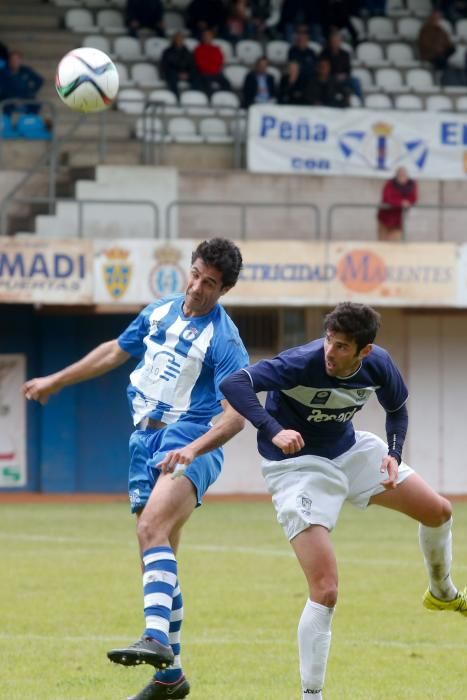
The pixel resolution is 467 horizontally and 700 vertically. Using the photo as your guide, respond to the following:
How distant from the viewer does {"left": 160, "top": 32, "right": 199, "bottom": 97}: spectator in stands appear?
2450 cm

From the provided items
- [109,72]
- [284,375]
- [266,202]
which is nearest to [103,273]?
[266,202]

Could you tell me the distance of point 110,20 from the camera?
85.6ft

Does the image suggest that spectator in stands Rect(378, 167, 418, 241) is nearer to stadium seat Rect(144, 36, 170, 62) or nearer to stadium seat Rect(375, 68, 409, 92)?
stadium seat Rect(375, 68, 409, 92)

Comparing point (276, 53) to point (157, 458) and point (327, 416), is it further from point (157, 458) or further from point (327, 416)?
point (327, 416)

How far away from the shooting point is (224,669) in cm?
837

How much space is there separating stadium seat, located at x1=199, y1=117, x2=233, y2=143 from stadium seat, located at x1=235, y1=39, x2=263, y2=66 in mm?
2312

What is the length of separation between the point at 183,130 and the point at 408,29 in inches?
232

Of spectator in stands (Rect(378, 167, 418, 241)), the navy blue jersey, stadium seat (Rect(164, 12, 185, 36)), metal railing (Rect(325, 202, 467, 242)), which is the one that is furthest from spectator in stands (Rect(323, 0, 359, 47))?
the navy blue jersey

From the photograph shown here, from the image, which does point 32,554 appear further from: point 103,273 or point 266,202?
point 266,202

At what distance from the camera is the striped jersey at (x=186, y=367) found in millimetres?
7578

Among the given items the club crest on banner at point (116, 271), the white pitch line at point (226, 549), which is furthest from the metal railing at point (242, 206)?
the white pitch line at point (226, 549)

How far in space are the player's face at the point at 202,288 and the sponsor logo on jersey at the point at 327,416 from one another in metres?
0.86

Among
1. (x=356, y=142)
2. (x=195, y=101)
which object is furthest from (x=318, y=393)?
(x=195, y=101)

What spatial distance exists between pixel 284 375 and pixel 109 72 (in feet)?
14.8
